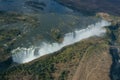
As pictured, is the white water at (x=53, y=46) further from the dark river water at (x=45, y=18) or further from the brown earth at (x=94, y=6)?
the brown earth at (x=94, y=6)

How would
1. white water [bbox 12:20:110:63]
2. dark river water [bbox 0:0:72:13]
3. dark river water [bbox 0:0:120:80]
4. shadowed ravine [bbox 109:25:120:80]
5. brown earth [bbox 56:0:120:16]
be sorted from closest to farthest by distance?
white water [bbox 12:20:110:63], shadowed ravine [bbox 109:25:120:80], dark river water [bbox 0:0:120:80], dark river water [bbox 0:0:72:13], brown earth [bbox 56:0:120:16]

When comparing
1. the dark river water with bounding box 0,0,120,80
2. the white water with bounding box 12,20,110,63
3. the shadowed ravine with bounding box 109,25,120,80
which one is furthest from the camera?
the dark river water with bounding box 0,0,120,80

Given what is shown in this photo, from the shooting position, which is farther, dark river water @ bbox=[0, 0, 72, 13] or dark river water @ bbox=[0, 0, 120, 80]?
dark river water @ bbox=[0, 0, 72, 13]

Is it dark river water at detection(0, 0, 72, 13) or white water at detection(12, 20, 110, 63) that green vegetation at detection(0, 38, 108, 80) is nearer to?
white water at detection(12, 20, 110, 63)

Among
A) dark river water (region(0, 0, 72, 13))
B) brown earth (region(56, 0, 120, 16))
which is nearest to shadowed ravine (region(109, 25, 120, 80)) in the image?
brown earth (region(56, 0, 120, 16))

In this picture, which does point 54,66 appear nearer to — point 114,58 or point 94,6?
point 114,58

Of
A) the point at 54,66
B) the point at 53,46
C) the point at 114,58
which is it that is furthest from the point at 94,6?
the point at 54,66

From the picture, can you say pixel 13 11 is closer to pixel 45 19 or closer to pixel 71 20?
pixel 45 19

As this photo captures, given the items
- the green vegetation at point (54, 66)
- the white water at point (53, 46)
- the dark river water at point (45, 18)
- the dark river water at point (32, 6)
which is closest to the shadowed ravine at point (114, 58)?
the dark river water at point (45, 18)
